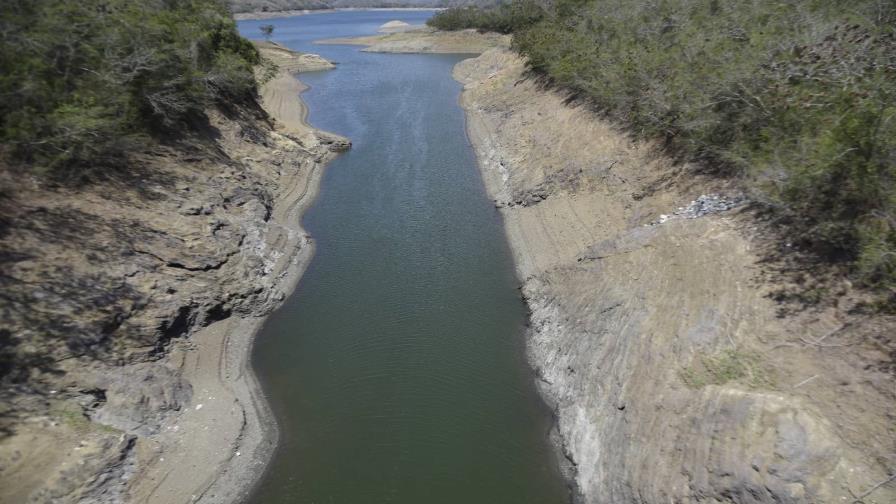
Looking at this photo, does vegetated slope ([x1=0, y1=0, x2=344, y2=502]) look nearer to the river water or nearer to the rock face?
the river water

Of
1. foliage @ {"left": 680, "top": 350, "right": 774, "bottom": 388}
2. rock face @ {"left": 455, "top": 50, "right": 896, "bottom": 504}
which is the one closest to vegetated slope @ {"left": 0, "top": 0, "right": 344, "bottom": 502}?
rock face @ {"left": 455, "top": 50, "right": 896, "bottom": 504}

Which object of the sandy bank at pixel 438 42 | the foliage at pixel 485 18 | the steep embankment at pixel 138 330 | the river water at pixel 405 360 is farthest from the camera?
the sandy bank at pixel 438 42

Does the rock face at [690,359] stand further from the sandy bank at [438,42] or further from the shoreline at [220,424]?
the sandy bank at [438,42]

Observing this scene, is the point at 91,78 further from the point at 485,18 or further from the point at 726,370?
the point at 485,18

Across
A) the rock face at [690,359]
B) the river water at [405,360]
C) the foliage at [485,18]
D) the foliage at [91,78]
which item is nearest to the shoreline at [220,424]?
the river water at [405,360]

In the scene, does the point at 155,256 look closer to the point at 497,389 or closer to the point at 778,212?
the point at 497,389

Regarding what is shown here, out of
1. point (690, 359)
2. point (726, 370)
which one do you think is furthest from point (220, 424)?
point (726, 370)

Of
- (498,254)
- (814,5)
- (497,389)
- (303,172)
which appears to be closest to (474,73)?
(303,172)
